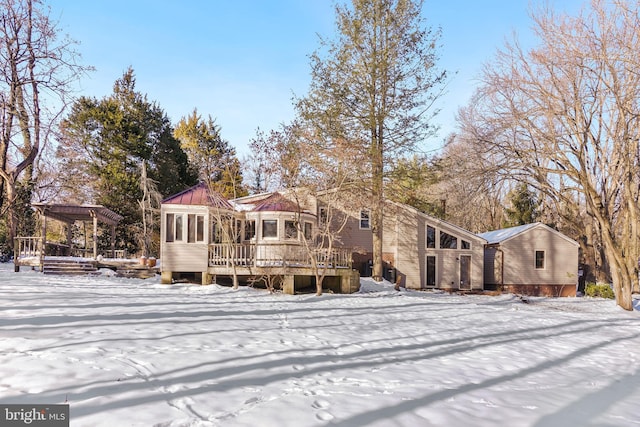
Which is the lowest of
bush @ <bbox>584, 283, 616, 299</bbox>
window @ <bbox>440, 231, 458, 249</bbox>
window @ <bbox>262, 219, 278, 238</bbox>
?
bush @ <bbox>584, 283, 616, 299</bbox>

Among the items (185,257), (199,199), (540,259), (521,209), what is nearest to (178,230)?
(185,257)

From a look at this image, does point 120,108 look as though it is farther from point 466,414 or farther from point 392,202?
point 466,414

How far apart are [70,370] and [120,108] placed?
2762 cm

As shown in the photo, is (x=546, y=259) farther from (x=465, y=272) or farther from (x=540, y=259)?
(x=465, y=272)

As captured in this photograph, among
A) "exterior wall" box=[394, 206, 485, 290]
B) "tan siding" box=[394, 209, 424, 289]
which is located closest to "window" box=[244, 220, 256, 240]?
"exterior wall" box=[394, 206, 485, 290]

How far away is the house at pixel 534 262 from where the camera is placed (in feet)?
76.8

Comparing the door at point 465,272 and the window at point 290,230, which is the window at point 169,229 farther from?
the door at point 465,272

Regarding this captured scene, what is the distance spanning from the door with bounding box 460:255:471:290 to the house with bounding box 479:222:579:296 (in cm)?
192

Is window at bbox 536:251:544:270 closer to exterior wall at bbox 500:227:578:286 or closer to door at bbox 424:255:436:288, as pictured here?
exterior wall at bbox 500:227:578:286

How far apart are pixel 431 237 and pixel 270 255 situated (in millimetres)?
9843

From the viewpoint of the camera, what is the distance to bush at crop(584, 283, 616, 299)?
69.6 ft

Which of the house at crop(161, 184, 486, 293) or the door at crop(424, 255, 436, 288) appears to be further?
the door at crop(424, 255, 436, 288)

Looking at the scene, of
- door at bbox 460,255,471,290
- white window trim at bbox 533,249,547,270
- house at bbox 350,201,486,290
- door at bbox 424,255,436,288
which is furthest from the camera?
white window trim at bbox 533,249,547,270

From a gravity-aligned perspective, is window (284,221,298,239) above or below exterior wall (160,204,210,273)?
above
